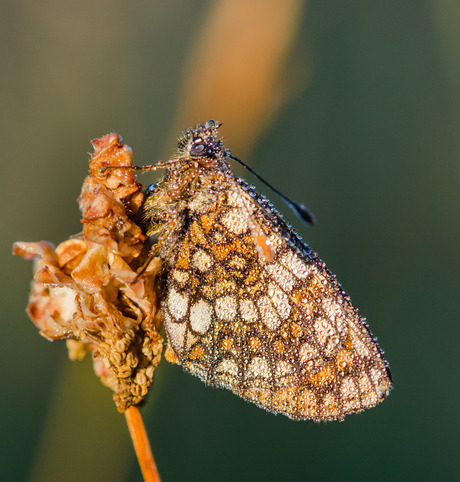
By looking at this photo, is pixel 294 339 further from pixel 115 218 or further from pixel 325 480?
pixel 325 480

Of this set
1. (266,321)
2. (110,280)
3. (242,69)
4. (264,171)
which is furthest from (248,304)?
(264,171)

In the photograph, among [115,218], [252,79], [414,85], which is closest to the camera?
[115,218]

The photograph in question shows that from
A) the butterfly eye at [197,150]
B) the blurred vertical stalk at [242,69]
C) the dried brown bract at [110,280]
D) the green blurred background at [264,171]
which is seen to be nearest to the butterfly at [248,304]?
the butterfly eye at [197,150]

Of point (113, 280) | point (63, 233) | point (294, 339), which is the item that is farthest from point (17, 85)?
point (294, 339)

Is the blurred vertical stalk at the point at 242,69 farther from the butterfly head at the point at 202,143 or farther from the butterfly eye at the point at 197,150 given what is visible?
the butterfly eye at the point at 197,150

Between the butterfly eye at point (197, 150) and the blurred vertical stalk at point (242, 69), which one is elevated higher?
the blurred vertical stalk at point (242, 69)

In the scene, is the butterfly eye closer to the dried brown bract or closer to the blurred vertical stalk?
the dried brown bract
